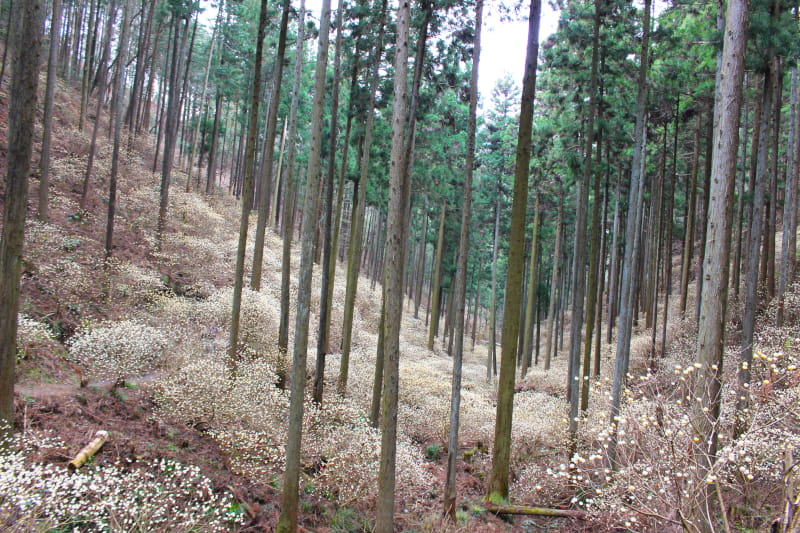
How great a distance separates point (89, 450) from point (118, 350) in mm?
3822

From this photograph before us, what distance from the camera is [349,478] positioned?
29.9ft

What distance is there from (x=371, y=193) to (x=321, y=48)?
1712 centimetres

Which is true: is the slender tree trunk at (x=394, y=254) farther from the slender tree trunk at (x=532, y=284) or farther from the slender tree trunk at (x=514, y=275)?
the slender tree trunk at (x=532, y=284)

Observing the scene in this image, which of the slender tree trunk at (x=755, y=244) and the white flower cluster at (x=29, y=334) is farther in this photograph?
the slender tree trunk at (x=755, y=244)

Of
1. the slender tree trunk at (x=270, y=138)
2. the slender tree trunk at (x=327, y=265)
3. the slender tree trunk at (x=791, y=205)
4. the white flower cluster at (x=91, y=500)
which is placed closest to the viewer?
the white flower cluster at (x=91, y=500)

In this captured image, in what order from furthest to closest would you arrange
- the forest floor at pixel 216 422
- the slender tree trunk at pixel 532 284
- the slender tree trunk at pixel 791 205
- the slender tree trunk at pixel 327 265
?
the slender tree trunk at pixel 532 284 → the slender tree trunk at pixel 791 205 → the slender tree trunk at pixel 327 265 → the forest floor at pixel 216 422

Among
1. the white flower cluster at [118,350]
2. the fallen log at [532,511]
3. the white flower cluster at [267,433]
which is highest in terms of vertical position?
the white flower cluster at [118,350]

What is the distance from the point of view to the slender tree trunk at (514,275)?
910 cm

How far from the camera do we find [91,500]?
6.51 m

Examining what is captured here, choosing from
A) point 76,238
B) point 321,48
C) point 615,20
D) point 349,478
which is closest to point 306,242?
point 321,48

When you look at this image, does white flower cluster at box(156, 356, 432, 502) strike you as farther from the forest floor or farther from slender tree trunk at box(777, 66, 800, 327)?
slender tree trunk at box(777, 66, 800, 327)

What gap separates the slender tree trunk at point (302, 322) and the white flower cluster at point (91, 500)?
0.85m

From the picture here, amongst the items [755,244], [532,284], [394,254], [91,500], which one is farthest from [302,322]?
[532,284]

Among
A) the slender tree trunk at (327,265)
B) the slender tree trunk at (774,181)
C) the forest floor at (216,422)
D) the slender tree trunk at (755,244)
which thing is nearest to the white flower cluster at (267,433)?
the forest floor at (216,422)
